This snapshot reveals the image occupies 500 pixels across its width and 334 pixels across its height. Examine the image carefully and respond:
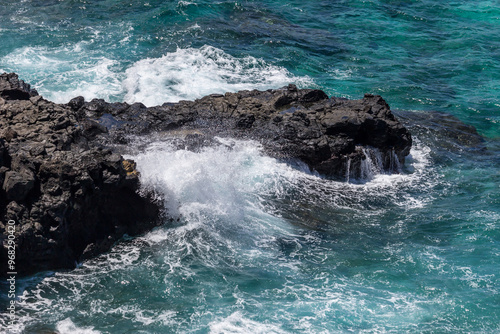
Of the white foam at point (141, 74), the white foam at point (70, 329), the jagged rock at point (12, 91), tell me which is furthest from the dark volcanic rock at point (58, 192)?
the white foam at point (141, 74)

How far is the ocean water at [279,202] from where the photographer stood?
12.5 m

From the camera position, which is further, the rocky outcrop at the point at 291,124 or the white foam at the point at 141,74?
the white foam at the point at 141,74

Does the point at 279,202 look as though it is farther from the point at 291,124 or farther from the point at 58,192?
the point at 58,192

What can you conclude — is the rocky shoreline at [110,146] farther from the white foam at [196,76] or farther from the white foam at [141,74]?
the white foam at [141,74]

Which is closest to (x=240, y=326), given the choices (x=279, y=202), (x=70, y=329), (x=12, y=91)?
(x=70, y=329)

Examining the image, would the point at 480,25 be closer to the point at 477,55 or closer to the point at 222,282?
the point at 477,55

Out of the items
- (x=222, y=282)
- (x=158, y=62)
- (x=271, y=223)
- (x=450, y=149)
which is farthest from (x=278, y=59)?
(x=222, y=282)

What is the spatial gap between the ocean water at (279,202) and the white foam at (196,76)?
98 millimetres

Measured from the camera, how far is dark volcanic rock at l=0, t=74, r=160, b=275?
12789 mm

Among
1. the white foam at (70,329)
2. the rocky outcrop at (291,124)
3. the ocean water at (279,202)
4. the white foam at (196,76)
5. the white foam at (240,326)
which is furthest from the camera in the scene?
the white foam at (196,76)

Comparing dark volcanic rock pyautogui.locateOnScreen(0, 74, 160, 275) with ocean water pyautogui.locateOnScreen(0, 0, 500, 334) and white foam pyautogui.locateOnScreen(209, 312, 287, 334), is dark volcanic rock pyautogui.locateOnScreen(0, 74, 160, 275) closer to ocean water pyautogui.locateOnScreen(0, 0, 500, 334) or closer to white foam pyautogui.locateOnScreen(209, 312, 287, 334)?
ocean water pyautogui.locateOnScreen(0, 0, 500, 334)

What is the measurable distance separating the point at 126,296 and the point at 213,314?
2101 millimetres

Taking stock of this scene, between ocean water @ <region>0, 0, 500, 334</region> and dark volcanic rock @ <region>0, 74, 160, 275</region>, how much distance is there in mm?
506

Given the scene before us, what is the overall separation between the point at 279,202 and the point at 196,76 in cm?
1071
